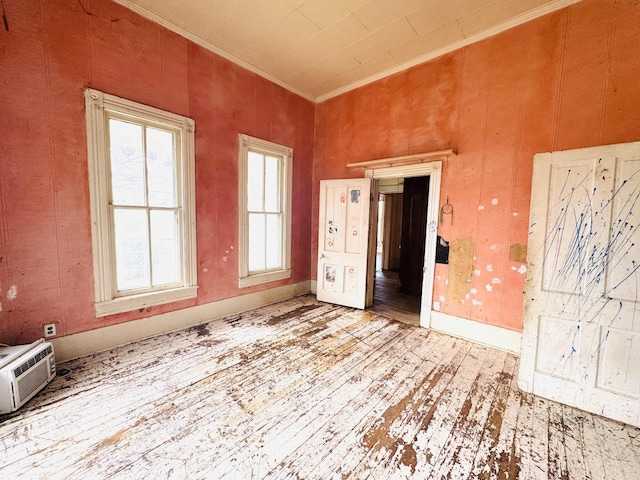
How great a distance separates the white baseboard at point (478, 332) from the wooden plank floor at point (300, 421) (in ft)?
0.45

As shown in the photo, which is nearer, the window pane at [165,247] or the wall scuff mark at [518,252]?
the wall scuff mark at [518,252]

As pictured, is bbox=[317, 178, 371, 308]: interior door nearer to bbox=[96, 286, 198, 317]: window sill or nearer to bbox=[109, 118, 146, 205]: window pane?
bbox=[96, 286, 198, 317]: window sill

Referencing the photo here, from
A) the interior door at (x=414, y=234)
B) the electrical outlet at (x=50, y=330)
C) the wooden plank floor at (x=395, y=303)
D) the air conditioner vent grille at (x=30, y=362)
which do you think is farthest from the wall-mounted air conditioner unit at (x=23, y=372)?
the interior door at (x=414, y=234)

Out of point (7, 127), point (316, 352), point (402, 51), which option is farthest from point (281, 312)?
point (402, 51)

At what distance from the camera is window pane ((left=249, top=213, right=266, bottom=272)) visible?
3.96 meters

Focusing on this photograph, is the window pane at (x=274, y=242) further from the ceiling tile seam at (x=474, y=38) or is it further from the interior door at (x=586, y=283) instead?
the interior door at (x=586, y=283)

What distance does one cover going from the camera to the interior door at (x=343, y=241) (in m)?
3.97

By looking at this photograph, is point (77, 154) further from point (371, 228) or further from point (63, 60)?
point (371, 228)

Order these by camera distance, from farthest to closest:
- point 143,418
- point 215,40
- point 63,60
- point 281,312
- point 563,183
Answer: point 281,312 < point 215,40 < point 63,60 < point 563,183 < point 143,418

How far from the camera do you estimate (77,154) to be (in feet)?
7.91

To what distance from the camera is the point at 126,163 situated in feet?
8.98

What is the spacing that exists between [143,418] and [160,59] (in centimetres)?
349

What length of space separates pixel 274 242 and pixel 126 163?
225 cm

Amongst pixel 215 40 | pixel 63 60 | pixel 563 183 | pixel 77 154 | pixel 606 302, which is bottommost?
pixel 606 302
